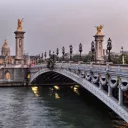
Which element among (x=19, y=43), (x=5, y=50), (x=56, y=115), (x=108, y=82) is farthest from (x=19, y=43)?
(x=5, y=50)

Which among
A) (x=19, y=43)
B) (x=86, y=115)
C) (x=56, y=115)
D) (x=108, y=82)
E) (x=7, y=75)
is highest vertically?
(x=19, y=43)

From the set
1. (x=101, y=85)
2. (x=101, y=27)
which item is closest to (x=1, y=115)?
(x=101, y=85)

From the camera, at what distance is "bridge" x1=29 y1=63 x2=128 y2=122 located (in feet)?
67.8

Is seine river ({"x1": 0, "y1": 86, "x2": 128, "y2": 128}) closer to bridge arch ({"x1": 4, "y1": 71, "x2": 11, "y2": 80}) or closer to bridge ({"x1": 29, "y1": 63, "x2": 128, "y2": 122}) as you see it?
bridge ({"x1": 29, "y1": 63, "x2": 128, "y2": 122})

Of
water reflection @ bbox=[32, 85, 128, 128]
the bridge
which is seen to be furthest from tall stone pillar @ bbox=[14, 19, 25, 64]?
the bridge

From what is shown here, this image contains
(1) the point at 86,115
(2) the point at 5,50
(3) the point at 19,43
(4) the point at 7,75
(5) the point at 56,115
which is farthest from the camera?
(2) the point at 5,50

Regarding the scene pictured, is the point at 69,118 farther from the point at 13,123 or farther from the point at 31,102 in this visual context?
the point at 31,102

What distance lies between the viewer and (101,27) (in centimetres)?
7169

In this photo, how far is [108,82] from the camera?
2341 cm

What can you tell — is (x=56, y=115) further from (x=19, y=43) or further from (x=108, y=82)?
(x=19, y=43)

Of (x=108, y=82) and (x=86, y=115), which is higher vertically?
(x=108, y=82)

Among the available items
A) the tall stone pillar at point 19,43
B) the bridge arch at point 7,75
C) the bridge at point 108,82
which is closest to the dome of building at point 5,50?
the tall stone pillar at point 19,43

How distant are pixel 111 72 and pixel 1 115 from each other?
15.6 m

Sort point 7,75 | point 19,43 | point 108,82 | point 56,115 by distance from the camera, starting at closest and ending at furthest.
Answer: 1. point 108,82
2. point 56,115
3. point 7,75
4. point 19,43
